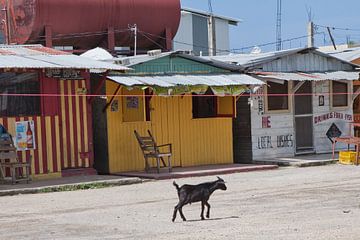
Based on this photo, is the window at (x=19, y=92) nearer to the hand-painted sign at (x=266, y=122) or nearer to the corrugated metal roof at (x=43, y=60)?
the corrugated metal roof at (x=43, y=60)

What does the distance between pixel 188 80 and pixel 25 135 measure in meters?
4.28

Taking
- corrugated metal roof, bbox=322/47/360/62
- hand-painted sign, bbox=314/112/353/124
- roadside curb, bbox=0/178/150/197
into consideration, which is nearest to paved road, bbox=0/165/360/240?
roadside curb, bbox=0/178/150/197

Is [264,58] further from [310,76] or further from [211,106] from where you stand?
[211,106]

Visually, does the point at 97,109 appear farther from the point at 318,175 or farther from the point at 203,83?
the point at 318,175

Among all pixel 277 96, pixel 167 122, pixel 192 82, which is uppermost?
pixel 192 82

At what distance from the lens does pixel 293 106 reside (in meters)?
22.7

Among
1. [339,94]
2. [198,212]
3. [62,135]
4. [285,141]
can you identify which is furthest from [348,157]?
[198,212]

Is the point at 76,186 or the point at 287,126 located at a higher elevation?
the point at 287,126

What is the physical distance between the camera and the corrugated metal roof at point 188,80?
1817cm

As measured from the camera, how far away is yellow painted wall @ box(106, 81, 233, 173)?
1944 cm

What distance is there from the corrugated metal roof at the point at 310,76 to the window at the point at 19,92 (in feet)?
21.3

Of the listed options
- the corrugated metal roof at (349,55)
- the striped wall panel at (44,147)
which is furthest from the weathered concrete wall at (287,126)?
the striped wall panel at (44,147)

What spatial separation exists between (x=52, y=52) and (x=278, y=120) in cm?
721

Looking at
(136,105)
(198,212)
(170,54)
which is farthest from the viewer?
(136,105)
